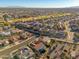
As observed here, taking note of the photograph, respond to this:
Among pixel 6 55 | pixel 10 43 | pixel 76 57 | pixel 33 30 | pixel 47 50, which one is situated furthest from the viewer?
pixel 33 30

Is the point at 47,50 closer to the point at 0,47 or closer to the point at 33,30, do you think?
the point at 0,47

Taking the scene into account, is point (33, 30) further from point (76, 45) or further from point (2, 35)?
point (76, 45)

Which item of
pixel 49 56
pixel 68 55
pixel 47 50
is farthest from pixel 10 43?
pixel 68 55

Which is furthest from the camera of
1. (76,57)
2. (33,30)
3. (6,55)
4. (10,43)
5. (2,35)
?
(33,30)

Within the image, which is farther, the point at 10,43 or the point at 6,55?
the point at 10,43

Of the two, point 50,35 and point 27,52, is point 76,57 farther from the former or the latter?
point 50,35

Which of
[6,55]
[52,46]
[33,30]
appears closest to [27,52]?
[6,55]

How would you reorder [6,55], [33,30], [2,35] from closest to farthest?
[6,55]
[2,35]
[33,30]

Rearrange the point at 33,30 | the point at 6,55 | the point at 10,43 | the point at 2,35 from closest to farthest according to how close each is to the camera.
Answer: the point at 6,55 → the point at 10,43 → the point at 2,35 → the point at 33,30

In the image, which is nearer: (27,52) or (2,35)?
(27,52)
